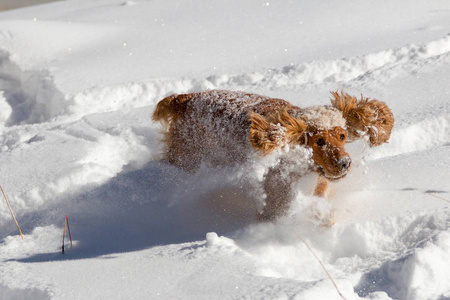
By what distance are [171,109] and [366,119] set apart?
1.10 metres

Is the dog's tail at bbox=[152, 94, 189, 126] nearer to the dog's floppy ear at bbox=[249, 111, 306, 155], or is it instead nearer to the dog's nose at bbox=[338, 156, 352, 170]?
the dog's floppy ear at bbox=[249, 111, 306, 155]

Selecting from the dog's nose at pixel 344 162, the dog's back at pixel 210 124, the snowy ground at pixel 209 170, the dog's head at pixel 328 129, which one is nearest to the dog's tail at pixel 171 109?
the dog's back at pixel 210 124

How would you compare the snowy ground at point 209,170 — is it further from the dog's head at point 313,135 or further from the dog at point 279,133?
the dog's head at point 313,135

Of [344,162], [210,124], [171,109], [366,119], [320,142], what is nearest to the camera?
[344,162]

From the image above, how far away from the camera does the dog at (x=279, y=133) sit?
242 cm

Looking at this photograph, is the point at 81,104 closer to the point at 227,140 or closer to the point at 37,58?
the point at 37,58

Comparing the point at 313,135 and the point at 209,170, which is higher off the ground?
the point at 313,135

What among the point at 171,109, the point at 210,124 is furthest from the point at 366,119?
the point at 171,109

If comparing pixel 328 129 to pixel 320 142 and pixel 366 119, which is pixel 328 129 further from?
pixel 366 119

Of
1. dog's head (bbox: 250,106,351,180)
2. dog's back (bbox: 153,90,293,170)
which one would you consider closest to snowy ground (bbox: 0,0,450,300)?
dog's back (bbox: 153,90,293,170)

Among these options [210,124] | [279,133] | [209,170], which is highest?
[279,133]

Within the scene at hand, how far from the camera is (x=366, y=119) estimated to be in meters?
2.57

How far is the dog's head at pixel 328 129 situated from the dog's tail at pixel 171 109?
0.65 m

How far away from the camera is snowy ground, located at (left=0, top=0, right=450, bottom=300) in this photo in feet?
7.04
